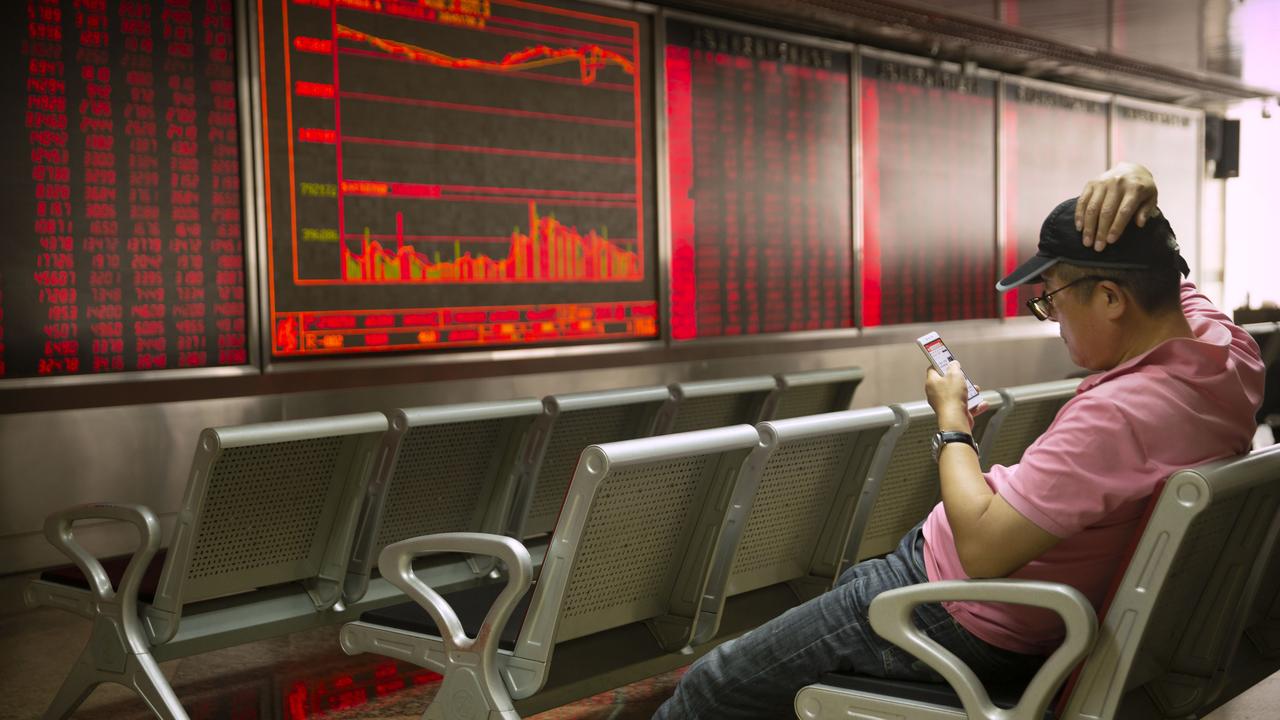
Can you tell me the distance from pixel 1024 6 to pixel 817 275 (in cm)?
176

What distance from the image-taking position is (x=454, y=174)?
4.75 m

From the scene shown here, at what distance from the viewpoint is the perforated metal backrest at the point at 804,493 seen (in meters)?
2.39

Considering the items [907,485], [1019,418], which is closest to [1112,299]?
[907,485]

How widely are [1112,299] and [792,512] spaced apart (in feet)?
3.42

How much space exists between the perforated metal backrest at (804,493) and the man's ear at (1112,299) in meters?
0.70

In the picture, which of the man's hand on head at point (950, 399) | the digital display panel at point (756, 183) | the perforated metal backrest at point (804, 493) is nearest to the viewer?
the man's hand on head at point (950, 399)

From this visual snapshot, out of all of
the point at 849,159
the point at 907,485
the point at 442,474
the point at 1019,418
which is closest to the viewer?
the point at 907,485

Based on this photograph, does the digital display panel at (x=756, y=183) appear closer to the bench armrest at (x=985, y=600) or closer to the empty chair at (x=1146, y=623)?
the empty chair at (x=1146, y=623)

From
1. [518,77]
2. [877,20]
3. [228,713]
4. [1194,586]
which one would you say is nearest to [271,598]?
[228,713]

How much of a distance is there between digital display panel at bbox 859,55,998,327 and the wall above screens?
0.02m

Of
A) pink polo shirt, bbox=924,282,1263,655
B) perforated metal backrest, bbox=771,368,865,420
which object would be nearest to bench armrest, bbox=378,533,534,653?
pink polo shirt, bbox=924,282,1263,655

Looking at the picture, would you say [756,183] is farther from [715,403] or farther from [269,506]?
[269,506]

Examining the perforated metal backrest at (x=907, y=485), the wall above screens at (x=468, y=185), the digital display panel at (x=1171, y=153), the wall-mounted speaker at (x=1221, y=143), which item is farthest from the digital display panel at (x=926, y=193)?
the perforated metal backrest at (x=907, y=485)

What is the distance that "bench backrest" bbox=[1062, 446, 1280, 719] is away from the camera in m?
1.60
